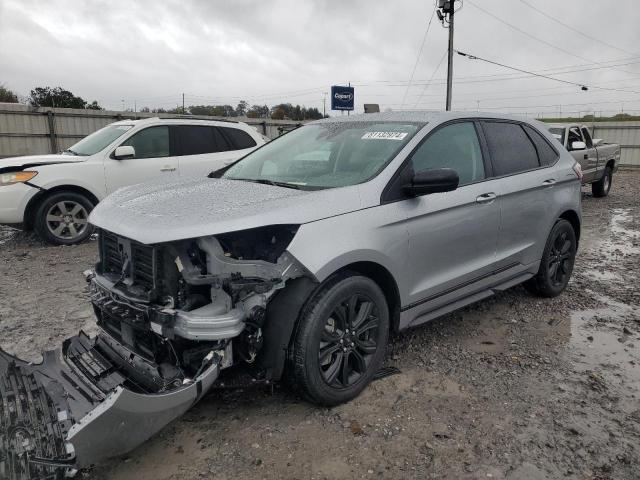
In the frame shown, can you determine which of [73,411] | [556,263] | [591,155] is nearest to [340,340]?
[73,411]

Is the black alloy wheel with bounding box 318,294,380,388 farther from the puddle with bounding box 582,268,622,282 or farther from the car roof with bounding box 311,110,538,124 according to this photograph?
the puddle with bounding box 582,268,622,282

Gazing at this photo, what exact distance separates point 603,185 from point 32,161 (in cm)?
1263

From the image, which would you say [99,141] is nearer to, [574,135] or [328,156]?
[328,156]

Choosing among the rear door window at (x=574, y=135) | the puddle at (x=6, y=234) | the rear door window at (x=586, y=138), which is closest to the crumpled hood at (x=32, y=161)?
the puddle at (x=6, y=234)

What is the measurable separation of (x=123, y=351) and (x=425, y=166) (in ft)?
7.36

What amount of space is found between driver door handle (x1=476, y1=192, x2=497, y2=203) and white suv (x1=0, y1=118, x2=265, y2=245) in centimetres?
405

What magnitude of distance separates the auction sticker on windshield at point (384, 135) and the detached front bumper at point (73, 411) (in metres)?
1.91

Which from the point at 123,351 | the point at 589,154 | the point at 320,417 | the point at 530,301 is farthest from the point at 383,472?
the point at 589,154

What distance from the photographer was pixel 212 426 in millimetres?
2918

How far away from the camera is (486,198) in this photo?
3830 millimetres

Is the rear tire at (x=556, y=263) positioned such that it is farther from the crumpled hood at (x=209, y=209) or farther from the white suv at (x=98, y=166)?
the white suv at (x=98, y=166)

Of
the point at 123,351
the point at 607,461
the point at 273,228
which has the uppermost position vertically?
the point at 273,228

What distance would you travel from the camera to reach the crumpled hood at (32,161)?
6.89m

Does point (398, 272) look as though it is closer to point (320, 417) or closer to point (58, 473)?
point (320, 417)
